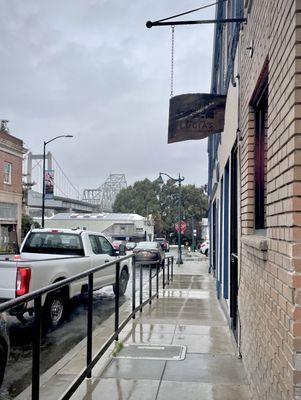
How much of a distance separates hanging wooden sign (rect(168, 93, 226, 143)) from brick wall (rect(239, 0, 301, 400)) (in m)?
2.20

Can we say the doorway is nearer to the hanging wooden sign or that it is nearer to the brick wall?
the hanging wooden sign

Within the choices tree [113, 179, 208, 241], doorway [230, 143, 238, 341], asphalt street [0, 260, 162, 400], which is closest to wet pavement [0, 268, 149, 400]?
asphalt street [0, 260, 162, 400]

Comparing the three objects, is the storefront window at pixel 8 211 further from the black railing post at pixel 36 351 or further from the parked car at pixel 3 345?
the black railing post at pixel 36 351

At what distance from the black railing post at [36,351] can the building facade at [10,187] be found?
33.3 metres

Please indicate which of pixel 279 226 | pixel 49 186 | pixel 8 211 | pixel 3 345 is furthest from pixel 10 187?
pixel 279 226

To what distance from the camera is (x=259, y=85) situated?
14.5 ft

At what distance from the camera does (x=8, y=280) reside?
7.89 m

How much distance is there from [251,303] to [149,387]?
1.45 metres

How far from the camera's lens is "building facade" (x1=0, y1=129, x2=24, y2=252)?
121 feet

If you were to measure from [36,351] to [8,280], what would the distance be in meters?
4.51

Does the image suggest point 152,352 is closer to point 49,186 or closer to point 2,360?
point 2,360

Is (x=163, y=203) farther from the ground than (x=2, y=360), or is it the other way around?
(x=163, y=203)

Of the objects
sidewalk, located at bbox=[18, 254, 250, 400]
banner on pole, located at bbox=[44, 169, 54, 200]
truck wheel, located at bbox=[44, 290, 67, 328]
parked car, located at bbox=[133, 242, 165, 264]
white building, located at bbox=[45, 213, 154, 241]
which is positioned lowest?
sidewalk, located at bbox=[18, 254, 250, 400]

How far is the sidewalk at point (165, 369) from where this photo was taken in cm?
478
